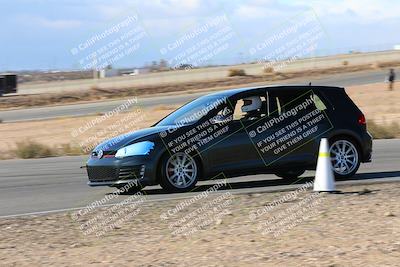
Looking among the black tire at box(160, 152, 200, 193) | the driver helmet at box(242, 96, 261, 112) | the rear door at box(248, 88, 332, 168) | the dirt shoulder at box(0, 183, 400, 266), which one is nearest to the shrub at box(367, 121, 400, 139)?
the rear door at box(248, 88, 332, 168)

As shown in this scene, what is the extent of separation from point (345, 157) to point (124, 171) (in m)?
3.76

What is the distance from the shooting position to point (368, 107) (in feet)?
132

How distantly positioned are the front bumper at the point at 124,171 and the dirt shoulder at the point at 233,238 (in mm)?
1088

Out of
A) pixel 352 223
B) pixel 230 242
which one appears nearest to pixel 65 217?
pixel 230 242

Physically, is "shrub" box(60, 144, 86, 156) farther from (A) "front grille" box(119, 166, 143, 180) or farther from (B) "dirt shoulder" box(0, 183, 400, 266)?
(B) "dirt shoulder" box(0, 183, 400, 266)

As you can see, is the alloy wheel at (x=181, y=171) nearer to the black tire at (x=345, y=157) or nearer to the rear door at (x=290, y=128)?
the rear door at (x=290, y=128)

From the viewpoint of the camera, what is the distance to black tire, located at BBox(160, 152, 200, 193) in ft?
38.5

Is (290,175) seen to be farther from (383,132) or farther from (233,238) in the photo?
(383,132)

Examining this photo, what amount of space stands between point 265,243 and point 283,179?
19.9ft

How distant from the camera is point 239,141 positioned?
12086mm

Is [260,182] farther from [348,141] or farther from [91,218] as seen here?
[91,218]

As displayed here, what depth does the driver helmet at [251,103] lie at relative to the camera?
12.4 metres

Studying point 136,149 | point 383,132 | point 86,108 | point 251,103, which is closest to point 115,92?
point 86,108

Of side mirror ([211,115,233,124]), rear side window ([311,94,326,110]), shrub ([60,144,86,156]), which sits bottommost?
side mirror ([211,115,233,124])
